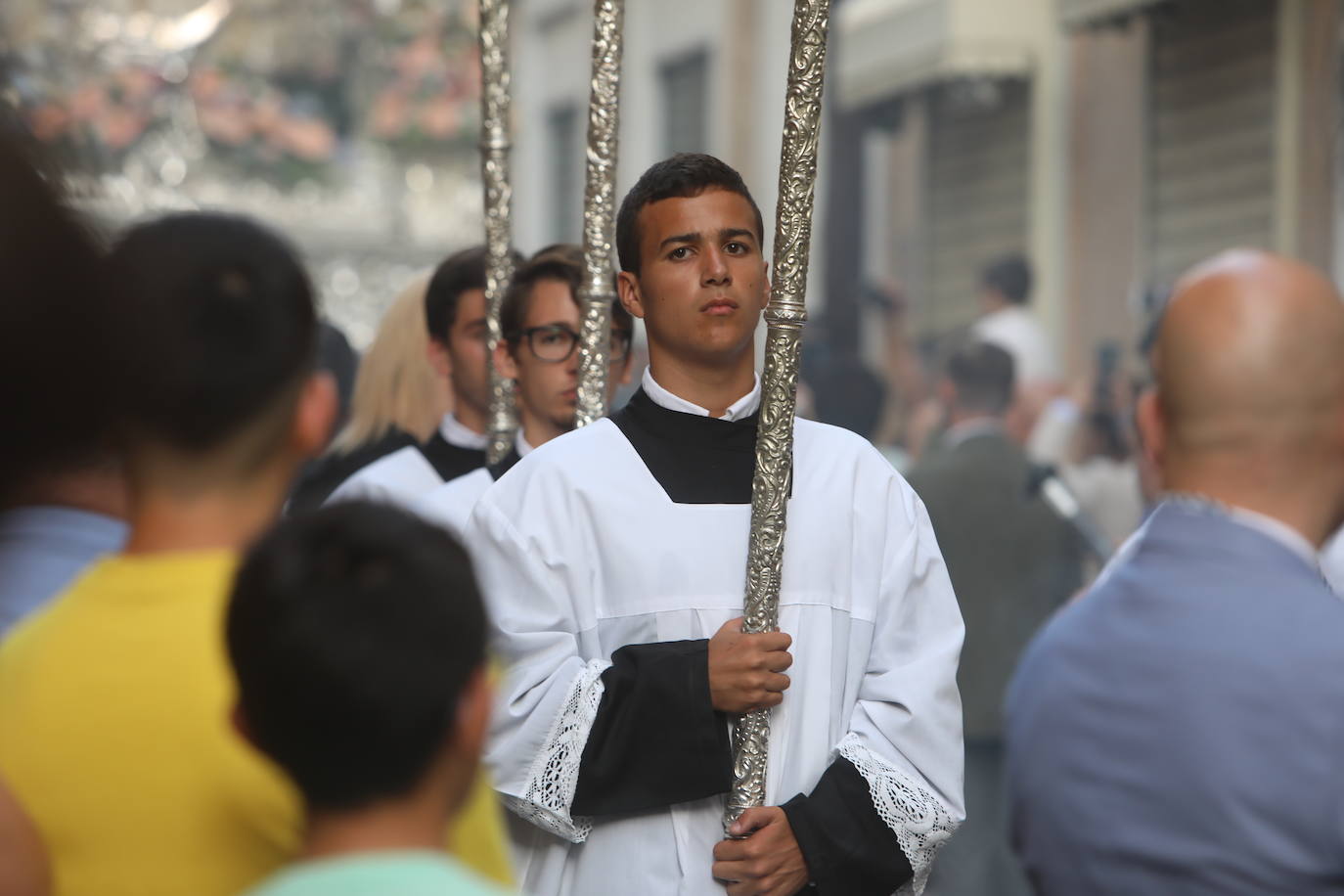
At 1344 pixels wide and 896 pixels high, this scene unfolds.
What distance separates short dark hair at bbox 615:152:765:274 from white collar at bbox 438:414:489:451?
1.16 m

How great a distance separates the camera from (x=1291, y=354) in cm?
197

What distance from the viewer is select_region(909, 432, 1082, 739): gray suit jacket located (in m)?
5.95

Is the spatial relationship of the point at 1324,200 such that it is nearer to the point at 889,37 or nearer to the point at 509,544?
the point at 889,37

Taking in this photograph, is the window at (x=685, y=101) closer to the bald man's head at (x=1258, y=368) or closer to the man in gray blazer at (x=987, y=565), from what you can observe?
the man in gray blazer at (x=987, y=565)

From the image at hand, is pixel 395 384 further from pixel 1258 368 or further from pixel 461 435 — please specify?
pixel 1258 368

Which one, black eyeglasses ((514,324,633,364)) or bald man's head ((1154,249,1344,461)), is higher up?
bald man's head ((1154,249,1344,461))

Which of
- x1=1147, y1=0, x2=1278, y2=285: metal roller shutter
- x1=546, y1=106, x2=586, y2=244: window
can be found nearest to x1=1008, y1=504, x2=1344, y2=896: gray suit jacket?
x1=1147, y1=0, x2=1278, y2=285: metal roller shutter

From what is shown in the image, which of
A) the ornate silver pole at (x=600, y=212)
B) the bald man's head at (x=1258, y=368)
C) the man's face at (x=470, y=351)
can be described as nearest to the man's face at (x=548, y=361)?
the ornate silver pole at (x=600, y=212)

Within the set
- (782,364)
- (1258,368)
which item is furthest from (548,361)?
(1258,368)

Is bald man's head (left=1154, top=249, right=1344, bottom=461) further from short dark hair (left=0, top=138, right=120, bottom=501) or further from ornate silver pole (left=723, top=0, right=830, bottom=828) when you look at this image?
short dark hair (left=0, top=138, right=120, bottom=501)

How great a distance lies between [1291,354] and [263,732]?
109cm

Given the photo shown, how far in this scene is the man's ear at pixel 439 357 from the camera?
439 cm

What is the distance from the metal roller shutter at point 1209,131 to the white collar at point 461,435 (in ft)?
17.5

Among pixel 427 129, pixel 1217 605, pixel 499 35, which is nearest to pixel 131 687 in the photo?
pixel 1217 605
